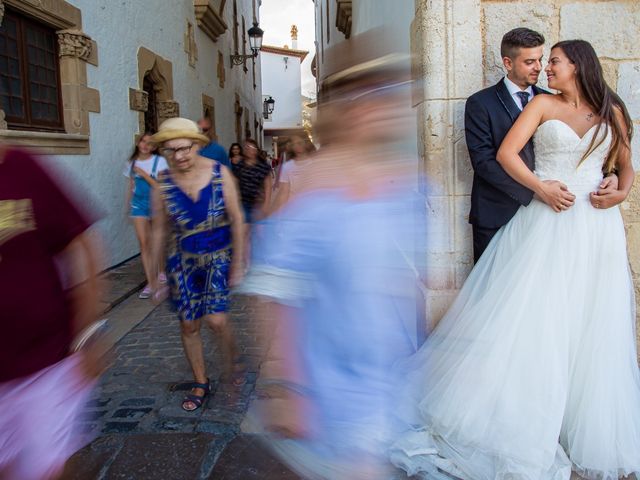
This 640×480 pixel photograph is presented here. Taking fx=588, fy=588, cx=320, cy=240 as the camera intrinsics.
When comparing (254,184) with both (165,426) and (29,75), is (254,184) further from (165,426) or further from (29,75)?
(165,426)

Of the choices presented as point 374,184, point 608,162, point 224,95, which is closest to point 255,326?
point 608,162

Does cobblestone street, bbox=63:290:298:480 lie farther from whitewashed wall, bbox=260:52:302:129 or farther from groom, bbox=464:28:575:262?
whitewashed wall, bbox=260:52:302:129

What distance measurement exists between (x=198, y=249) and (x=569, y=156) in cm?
191

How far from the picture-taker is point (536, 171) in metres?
2.76

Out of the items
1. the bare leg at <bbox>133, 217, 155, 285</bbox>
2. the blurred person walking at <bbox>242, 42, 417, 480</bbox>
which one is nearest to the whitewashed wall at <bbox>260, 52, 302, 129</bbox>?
the bare leg at <bbox>133, 217, 155, 285</bbox>

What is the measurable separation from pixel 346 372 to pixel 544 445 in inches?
43.6

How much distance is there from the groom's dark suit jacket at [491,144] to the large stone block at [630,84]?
845mm

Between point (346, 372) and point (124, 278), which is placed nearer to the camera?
point (346, 372)

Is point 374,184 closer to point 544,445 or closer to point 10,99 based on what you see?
point 544,445

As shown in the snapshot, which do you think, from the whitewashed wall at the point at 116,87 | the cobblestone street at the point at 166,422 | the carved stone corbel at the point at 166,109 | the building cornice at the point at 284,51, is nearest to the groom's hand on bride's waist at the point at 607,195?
the cobblestone street at the point at 166,422

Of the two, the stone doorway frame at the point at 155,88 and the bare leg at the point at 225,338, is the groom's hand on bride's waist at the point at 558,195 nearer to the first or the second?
the bare leg at the point at 225,338

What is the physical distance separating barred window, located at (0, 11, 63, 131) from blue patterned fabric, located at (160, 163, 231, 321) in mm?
3507

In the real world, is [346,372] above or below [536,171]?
below

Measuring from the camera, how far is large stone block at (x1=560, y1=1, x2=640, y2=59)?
3268 mm
